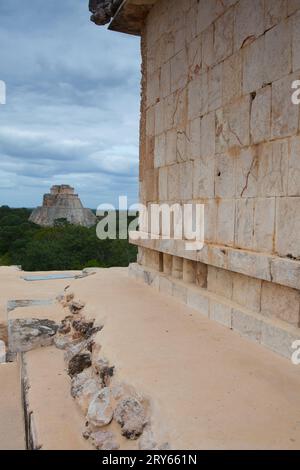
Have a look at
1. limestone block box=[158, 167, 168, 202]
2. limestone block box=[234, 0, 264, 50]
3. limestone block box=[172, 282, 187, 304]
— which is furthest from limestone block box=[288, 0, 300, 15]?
limestone block box=[172, 282, 187, 304]

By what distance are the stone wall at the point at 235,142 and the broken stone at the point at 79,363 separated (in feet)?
5.17

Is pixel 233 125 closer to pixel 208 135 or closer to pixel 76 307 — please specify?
pixel 208 135

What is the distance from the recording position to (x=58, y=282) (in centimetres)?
775

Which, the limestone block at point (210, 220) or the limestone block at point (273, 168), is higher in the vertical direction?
the limestone block at point (273, 168)

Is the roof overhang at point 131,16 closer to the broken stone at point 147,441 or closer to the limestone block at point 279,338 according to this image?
the limestone block at point 279,338

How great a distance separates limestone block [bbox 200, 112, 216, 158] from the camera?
4.36 metres

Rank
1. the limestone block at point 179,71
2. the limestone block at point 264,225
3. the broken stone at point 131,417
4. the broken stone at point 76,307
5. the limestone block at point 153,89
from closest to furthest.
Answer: the broken stone at point 131,417, the limestone block at point 264,225, the limestone block at point 179,71, the broken stone at point 76,307, the limestone block at point 153,89

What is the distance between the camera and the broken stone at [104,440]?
Answer: 2.45 meters

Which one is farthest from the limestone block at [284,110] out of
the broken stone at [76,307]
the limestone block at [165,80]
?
the broken stone at [76,307]

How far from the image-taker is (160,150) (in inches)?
226

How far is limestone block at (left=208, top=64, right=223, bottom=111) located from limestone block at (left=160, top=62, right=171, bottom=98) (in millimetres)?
1175

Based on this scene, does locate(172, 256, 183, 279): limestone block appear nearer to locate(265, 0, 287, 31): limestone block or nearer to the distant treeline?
locate(265, 0, 287, 31): limestone block
